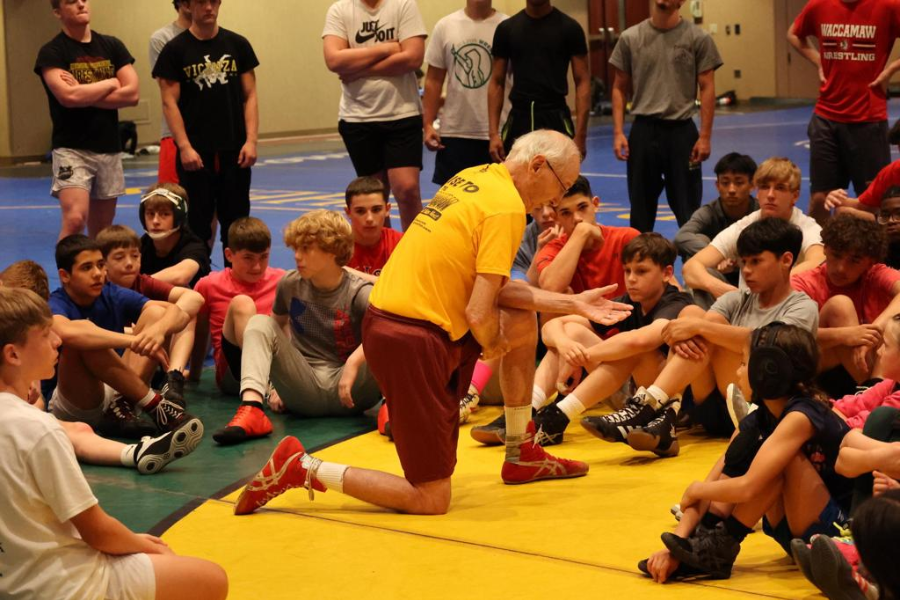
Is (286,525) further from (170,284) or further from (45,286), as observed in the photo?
(170,284)

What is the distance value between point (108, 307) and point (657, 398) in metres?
2.67

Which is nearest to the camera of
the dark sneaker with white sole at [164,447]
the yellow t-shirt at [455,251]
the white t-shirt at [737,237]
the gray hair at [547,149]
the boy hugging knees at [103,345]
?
the yellow t-shirt at [455,251]

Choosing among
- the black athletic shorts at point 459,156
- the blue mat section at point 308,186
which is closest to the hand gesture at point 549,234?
the black athletic shorts at point 459,156

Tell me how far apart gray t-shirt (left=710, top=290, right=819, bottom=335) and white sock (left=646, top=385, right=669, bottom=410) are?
44cm

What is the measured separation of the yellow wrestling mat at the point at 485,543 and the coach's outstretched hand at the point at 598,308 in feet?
2.47

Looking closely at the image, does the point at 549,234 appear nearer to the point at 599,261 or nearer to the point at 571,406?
the point at 599,261

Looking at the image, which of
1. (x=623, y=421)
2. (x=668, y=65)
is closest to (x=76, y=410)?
(x=623, y=421)

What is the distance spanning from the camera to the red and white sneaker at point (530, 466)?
199 inches

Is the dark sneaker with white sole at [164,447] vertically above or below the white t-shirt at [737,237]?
below

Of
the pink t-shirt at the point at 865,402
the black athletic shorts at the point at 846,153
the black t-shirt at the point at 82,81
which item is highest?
the black t-shirt at the point at 82,81

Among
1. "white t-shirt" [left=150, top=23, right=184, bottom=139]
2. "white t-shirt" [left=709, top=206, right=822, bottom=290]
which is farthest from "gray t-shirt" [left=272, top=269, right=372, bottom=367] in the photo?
"white t-shirt" [left=150, top=23, right=184, bottom=139]

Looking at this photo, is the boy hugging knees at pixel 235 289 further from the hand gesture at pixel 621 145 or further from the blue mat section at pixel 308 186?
the blue mat section at pixel 308 186

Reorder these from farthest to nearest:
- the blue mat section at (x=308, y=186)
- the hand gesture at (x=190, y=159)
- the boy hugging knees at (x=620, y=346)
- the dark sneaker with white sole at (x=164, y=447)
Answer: the blue mat section at (x=308, y=186), the hand gesture at (x=190, y=159), the boy hugging knees at (x=620, y=346), the dark sneaker with white sole at (x=164, y=447)

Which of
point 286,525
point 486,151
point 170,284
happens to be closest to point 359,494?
point 286,525
